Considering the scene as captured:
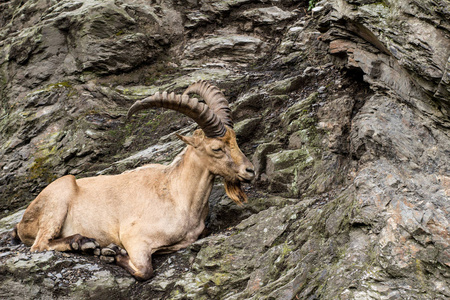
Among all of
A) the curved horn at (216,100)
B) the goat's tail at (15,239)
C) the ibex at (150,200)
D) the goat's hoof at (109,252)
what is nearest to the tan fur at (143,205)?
the ibex at (150,200)

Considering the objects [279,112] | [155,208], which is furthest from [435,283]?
[279,112]

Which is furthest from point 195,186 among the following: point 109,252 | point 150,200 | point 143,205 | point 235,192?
point 109,252

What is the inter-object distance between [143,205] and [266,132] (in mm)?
3129

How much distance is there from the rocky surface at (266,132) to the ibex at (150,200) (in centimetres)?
39

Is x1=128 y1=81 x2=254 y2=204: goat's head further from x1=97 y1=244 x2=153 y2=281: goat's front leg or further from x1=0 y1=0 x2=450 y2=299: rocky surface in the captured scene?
x1=97 y1=244 x2=153 y2=281: goat's front leg

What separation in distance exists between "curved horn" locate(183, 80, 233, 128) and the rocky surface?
127cm

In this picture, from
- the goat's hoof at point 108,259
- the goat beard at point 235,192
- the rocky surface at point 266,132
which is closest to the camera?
the rocky surface at point 266,132

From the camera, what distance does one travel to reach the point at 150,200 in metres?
8.16

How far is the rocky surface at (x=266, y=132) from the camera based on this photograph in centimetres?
593

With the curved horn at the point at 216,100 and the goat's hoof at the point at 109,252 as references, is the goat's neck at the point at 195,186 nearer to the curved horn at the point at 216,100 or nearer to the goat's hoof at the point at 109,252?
the curved horn at the point at 216,100

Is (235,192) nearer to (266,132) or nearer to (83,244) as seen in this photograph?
(266,132)

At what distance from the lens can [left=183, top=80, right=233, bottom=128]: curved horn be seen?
829cm

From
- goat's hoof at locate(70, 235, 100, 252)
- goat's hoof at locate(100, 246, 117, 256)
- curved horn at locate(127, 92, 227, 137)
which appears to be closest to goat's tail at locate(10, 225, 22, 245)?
goat's hoof at locate(70, 235, 100, 252)

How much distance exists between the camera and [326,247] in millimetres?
6121
